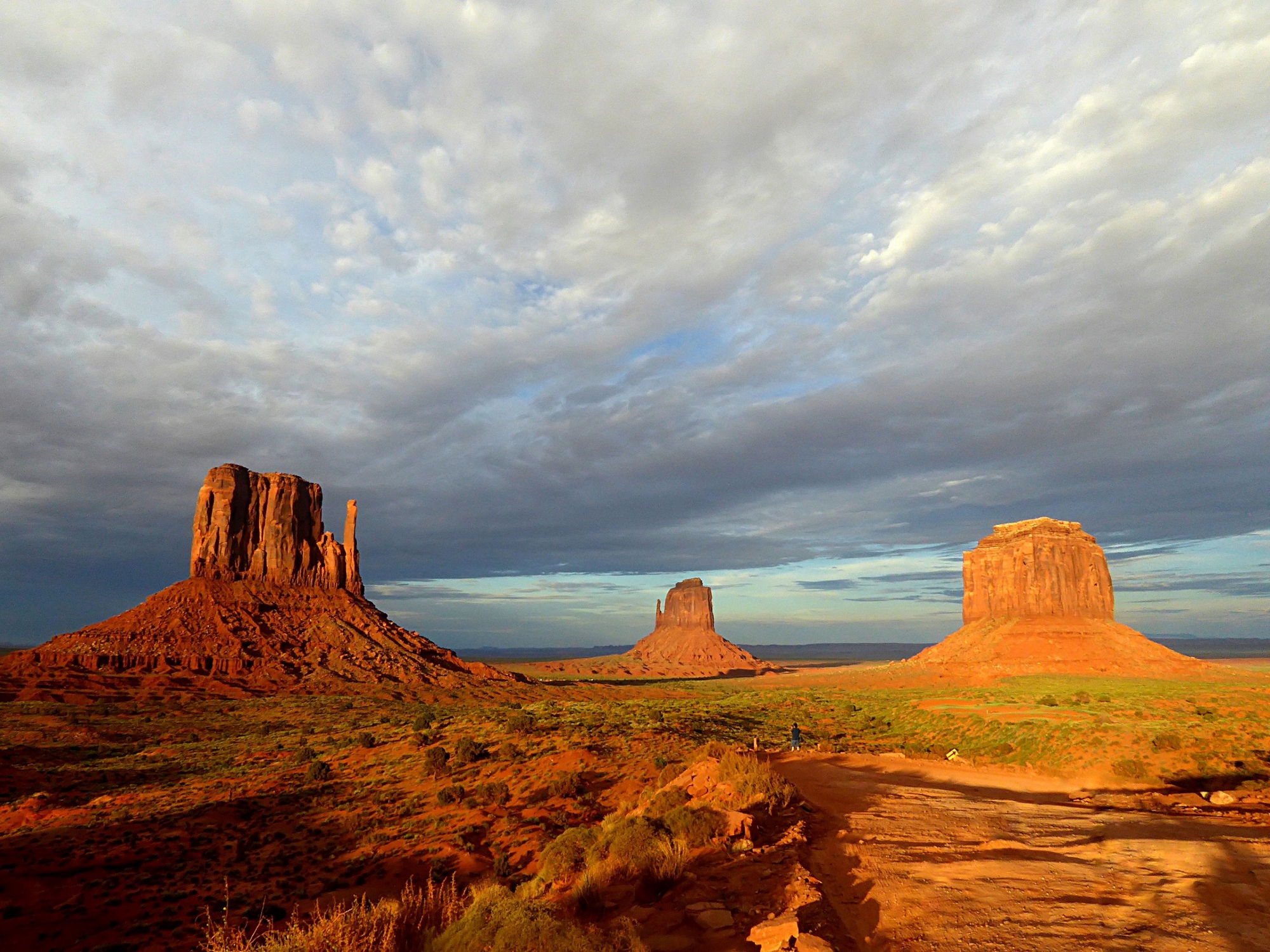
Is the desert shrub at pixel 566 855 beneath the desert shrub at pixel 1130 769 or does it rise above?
above

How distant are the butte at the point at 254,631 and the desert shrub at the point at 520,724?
1752 inches

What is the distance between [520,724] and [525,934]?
25364 mm

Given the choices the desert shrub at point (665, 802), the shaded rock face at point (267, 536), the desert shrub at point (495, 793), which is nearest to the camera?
the desert shrub at point (665, 802)

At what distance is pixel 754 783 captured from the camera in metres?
14.3

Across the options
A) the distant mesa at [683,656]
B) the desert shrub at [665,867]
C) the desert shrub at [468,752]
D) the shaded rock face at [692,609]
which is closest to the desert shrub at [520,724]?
the desert shrub at [468,752]

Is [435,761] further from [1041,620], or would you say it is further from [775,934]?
[1041,620]

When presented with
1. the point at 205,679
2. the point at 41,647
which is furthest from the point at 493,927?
the point at 41,647

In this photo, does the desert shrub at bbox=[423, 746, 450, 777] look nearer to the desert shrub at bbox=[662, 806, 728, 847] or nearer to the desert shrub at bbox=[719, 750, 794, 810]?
the desert shrub at bbox=[719, 750, 794, 810]

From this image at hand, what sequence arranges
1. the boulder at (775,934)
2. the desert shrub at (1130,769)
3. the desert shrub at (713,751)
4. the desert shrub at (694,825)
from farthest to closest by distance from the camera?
1. the desert shrub at (1130,769)
2. the desert shrub at (713,751)
3. the desert shrub at (694,825)
4. the boulder at (775,934)

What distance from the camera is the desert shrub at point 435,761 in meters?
25.9

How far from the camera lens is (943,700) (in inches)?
1799

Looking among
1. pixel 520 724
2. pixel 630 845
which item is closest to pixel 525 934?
pixel 630 845

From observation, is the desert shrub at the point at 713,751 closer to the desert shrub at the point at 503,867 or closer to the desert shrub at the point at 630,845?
the desert shrub at the point at 503,867

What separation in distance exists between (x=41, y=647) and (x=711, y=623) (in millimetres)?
153467
